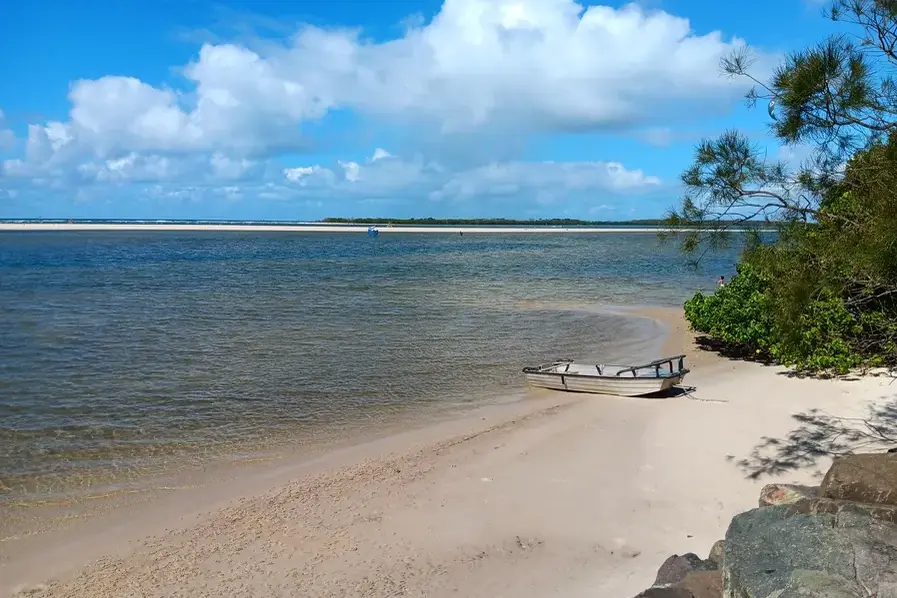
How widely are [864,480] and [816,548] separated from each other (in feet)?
3.79

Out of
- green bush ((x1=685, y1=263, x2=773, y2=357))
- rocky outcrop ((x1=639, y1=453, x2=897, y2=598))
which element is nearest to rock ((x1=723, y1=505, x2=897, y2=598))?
rocky outcrop ((x1=639, y1=453, x2=897, y2=598))

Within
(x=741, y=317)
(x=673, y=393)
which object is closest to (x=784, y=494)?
(x=673, y=393)

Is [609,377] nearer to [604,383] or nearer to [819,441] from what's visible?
[604,383]

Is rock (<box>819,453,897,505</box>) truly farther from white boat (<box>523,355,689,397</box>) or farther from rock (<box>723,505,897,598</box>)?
white boat (<box>523,355,689,397</box>)

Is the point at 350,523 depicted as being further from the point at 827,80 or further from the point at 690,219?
the point at 827,80

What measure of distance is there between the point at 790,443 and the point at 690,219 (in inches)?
203

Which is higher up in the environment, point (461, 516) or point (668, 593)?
point (668, 593)

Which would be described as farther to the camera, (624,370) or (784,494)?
(624,370)

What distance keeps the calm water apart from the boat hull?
127 centimetres

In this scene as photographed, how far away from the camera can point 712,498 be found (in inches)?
356

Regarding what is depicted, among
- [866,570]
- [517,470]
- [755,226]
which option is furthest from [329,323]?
[866,570]

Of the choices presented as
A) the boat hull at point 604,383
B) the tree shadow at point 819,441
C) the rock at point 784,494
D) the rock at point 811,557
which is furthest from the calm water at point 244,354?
the rock at point 811,557

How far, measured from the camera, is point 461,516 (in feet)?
29.1

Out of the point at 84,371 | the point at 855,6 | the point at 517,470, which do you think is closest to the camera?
the point at 855,6
